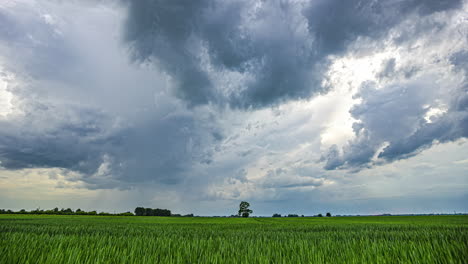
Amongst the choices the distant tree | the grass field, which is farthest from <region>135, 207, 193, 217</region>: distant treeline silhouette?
the grass field

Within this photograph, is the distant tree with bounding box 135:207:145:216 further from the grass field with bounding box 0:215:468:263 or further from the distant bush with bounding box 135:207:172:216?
the grass field with bounding box 0:215:468:263

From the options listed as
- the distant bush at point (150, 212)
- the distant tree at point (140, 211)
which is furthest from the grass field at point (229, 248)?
the distant tree at point (140, 211)

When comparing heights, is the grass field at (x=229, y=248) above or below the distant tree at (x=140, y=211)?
above

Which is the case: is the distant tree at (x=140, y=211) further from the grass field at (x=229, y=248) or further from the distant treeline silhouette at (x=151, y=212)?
the grass field at (x=229, y=248)

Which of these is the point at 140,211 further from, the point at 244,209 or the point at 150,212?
the point at 244,209

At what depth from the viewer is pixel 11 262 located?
11.6ft

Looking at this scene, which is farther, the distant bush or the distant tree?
the distant tree

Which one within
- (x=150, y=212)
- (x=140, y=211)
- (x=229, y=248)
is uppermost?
(x=229, y=248)

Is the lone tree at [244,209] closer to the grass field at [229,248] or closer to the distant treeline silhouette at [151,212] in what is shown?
the distant treeline silhouette at [151,212]

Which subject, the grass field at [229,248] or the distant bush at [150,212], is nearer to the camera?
the grass field at [229,248]

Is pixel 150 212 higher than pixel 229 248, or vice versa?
pixel 229 248

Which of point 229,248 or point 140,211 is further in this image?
point 140,211

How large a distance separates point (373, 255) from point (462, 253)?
134cm

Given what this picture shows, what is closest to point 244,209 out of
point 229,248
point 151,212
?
point 151,212
